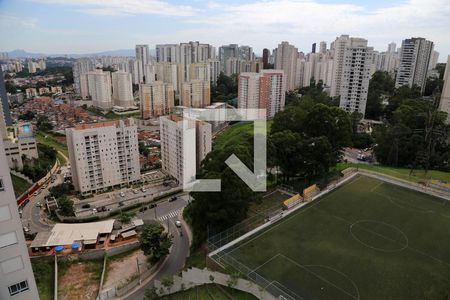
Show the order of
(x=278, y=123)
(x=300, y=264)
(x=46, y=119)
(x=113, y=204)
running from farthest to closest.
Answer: (x=46, y=119), (x=278, y=123), (x=113, y=204), (x=300, y=264)

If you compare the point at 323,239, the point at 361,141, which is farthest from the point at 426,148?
the point at 323,239

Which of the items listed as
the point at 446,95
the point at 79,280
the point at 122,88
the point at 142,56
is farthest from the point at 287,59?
the point at 79,280

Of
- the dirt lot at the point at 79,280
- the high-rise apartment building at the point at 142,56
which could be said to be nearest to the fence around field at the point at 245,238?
the dirt lot at the point at 79,280

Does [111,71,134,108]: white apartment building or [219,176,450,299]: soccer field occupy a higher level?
[111,71,134,108]: white apartment building

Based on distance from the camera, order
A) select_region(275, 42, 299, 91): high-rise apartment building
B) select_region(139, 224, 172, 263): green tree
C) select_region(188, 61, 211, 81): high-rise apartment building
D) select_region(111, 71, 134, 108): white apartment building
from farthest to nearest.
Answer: select_region(275, 42, 299, 91): high-rise apartment building
select_region(188, 61, 211, 81): high-rise apartment building
select_region(111, 71, 134, 108): white apartment building
select_region(139, 224, 172, 263): green tree

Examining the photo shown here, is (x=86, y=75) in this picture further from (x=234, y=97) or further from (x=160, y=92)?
(x=234, y=97)

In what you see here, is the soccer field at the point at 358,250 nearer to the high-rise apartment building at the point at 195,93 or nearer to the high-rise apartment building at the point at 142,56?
the high-rise apartment building at the point at 195,93

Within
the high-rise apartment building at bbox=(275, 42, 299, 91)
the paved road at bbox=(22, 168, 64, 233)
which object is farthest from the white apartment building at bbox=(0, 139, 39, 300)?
the high-rise apartment building at bbox=(275, 42, 299, 91)

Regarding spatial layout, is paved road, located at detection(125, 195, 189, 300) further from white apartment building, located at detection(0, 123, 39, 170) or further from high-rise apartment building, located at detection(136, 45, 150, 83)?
high-rise apartment building, located at detection(136, 45, 150, 83)
